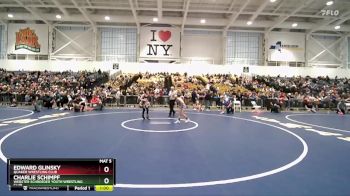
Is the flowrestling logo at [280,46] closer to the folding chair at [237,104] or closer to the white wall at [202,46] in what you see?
the white wall at [202,46]

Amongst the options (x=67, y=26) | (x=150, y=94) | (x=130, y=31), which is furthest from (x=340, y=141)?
(x=67, y=26)

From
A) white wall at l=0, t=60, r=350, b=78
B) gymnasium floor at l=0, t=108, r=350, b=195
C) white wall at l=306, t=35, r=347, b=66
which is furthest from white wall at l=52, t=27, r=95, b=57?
white wall at l=306, t=35, r=347, b=66

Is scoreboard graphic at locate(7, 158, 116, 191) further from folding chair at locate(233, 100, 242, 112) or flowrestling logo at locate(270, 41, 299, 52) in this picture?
flowrestling logo at locate(270, 41, 299, 52)

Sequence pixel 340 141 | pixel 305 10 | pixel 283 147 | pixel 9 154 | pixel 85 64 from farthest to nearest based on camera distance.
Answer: pixel 85 64
pixel 305 10
pixel 340 141
pixel 283 147
pixel 9 154

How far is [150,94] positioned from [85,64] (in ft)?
55.6

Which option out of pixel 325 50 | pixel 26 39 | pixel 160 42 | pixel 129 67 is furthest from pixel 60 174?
Answer: pixel 325 50

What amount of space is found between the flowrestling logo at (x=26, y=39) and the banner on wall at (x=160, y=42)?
1518 centimetres

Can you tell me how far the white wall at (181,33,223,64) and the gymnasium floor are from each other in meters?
28.9

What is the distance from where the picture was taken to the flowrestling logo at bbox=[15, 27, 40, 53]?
36656mm

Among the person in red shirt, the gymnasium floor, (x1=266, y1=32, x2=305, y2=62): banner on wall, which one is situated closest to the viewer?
the gymnasium floor

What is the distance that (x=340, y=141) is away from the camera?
9.41 metres

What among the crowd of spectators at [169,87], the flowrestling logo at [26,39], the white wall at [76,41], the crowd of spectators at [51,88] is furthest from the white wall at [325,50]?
the flowrestling logo at [26,39]

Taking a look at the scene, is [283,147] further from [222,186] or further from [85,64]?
[85,64]

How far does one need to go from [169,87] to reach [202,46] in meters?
13.7
